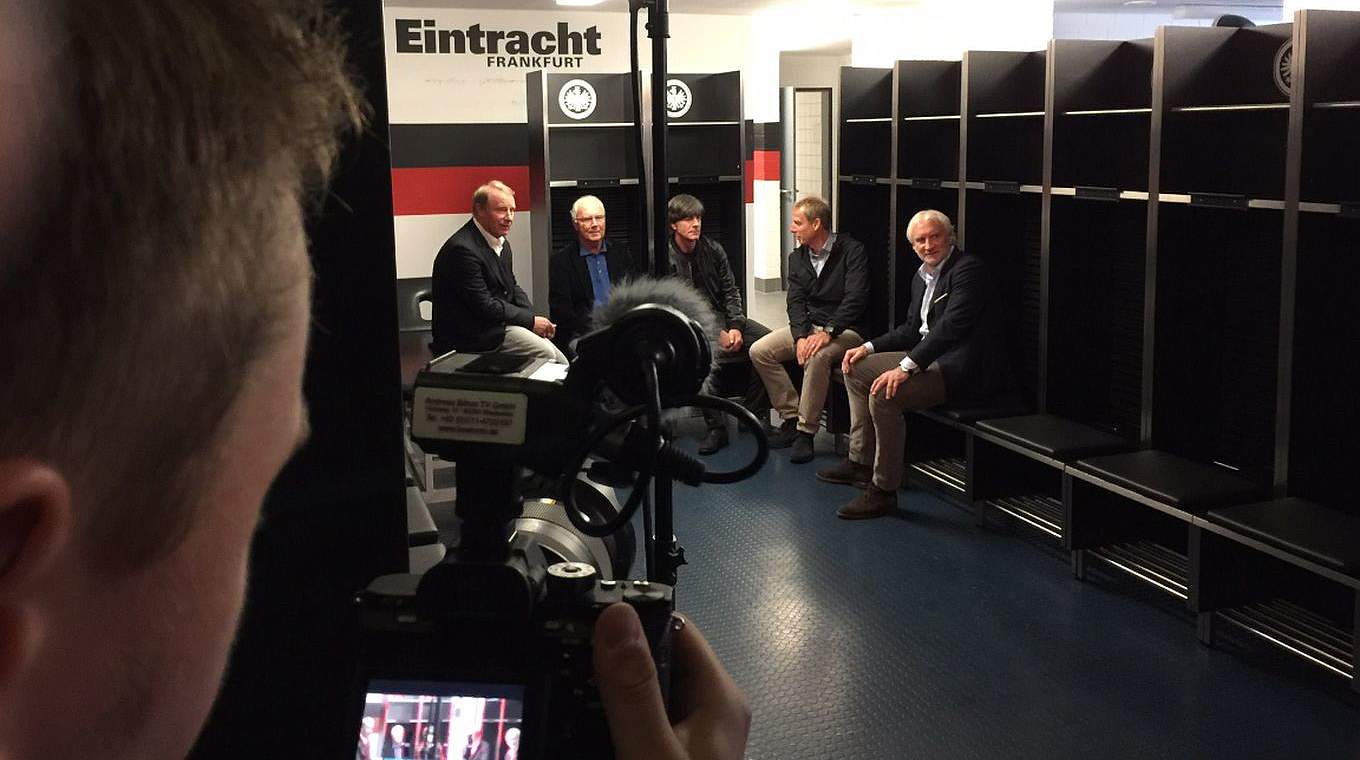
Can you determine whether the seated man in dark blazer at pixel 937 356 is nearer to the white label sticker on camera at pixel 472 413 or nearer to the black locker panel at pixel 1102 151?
the black locker panel at pixel 1102 151

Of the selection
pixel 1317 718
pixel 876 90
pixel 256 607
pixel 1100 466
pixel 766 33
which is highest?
pixel 766 33

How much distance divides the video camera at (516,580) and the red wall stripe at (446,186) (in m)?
7.31

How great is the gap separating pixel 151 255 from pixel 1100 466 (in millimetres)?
4244

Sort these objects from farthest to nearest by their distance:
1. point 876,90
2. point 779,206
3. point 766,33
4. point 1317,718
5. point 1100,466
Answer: point 779,206
point 766,33
point 876,90
point 1100,466
point 1317,718

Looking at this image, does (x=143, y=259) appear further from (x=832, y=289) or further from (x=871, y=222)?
(x=871, y=222)

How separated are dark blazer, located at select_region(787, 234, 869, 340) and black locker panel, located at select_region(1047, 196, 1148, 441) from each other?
1.33m

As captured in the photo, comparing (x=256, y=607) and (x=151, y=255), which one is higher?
(x=151, y=255)

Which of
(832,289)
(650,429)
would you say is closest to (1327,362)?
(832,289)

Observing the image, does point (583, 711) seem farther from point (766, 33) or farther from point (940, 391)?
point (766, 33)

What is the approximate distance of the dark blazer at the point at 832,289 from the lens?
20.1 ft

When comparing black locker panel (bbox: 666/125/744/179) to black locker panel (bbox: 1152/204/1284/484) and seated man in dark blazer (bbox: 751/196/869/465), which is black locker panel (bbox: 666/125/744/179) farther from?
black locker panel (bbox: 1152/204/1284/484)

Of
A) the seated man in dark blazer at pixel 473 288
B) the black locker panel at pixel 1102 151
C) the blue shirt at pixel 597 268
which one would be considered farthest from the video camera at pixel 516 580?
the blue shirt at pixel 597 268

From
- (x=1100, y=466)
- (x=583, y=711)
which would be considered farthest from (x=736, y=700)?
(x=1100, y=466)

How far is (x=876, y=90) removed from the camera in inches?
252
